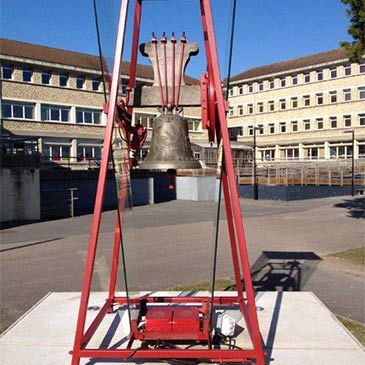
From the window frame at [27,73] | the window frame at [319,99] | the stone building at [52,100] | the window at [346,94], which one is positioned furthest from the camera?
the window frame at [319,99]

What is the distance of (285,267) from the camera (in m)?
10.4

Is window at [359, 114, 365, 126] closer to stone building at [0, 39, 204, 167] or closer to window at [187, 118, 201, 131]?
stone building at [0, 39, 204, 167]

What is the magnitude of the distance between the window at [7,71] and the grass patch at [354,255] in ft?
131

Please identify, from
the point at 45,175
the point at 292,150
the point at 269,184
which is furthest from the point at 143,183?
the point at 292,150

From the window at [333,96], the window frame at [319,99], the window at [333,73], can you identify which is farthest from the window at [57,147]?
the window at [333,73]

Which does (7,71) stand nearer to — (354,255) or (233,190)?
(354,255)

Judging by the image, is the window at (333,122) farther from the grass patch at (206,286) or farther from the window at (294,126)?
the grass patch at (206,286)

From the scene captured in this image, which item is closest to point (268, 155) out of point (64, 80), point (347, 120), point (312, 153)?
point (312, 153)

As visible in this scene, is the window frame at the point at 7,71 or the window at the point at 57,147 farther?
the window at the point at 57,147

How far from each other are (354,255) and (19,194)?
15.2 meters

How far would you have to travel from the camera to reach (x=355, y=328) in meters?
5.96

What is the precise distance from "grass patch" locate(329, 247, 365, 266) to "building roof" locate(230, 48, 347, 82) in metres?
50.7

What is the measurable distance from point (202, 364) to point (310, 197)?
1216 inches

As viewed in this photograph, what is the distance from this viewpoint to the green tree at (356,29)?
12276mm
